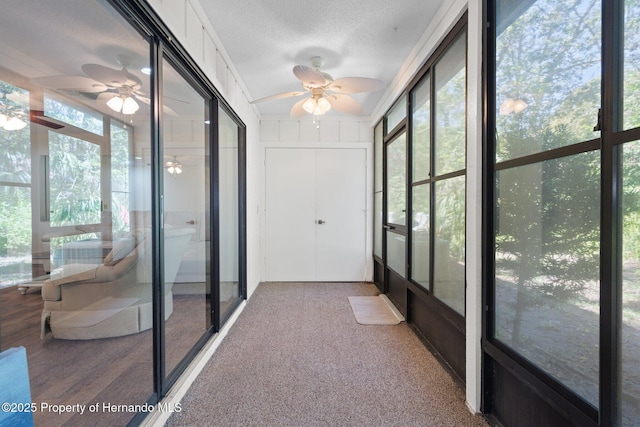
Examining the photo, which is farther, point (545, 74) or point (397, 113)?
point (397, 113)

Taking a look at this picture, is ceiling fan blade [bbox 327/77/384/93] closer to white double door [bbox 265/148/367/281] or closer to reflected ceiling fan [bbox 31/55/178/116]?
reflected ceiling fan [bbox 31/55/178/116]

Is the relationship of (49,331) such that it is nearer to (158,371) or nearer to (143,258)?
(143,258)

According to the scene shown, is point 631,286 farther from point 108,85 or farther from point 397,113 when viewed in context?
point 397,113

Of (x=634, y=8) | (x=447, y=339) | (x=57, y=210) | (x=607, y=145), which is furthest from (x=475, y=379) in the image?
(x=57, y=210)

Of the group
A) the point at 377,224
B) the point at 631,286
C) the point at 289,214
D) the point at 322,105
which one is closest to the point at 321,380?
the point at 631,286

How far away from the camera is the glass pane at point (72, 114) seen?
107 cm

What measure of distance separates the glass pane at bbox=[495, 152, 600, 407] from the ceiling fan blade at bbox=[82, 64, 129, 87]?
2053 mm

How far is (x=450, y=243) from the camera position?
2166 mm

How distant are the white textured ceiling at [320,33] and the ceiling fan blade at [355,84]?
36 centimetres

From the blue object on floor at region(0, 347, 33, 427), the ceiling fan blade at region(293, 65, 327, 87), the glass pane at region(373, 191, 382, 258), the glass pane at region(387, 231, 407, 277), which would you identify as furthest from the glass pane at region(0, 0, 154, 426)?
the glass pane at region(373, 191, 382, 258)

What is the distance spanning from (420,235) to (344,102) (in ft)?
5.04

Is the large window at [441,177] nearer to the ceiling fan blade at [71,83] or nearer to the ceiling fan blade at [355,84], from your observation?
the ceiling fan blade at [355,84]

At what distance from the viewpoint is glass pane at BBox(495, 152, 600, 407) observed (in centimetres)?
109

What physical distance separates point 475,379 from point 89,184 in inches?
88.3
